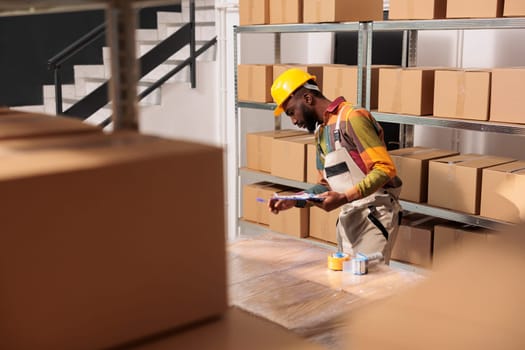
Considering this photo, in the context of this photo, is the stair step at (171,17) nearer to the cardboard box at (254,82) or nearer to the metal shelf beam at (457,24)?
the cardboard box at (254,82)

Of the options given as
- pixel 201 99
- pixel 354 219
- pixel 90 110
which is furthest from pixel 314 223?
pixel 90 110

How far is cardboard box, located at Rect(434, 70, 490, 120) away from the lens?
382cm

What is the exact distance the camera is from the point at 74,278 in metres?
0.93

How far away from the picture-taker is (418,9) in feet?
13.2

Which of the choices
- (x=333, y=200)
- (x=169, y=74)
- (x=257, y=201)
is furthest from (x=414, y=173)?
(x=169, y=74)

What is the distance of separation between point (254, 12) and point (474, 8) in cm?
177

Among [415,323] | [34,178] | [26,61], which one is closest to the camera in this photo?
[415,323]

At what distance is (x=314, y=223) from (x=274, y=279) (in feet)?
8.15

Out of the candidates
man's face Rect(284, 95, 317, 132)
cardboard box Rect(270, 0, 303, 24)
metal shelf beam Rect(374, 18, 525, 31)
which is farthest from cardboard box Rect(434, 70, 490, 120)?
cardboard box Rect(270, 0, 303, 24)

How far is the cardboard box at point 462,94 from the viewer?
3.82m

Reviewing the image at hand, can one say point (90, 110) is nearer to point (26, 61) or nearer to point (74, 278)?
point (26, 61)

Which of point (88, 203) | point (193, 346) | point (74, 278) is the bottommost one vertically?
point (193, 346)

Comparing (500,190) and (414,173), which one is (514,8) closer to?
(500,190)

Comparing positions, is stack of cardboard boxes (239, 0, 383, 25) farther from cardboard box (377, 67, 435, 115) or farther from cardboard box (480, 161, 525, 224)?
cardboard box (480, 161, 525, 224)
